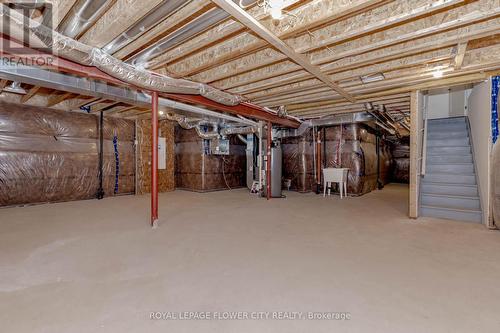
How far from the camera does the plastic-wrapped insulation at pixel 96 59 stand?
1.84 metres

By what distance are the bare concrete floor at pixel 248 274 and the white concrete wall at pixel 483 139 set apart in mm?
556

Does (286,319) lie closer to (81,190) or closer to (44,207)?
(44,207)

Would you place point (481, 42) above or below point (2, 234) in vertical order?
above

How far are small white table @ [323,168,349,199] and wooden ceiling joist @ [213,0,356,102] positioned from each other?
2.99 m

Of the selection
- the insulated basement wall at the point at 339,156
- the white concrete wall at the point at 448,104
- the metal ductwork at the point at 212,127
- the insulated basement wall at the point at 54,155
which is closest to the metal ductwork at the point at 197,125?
the metal ductwork at the point at 212,127

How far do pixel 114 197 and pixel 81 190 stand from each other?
0.71m

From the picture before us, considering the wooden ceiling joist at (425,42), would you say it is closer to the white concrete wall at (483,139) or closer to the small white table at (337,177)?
the white concrete wall at (483,139)

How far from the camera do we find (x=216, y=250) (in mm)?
2537

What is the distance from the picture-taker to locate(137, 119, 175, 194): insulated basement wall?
262 inches

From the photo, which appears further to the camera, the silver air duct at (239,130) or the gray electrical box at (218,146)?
the gray electrical box at (218,146)

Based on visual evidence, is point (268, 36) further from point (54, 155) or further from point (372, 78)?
point (54, 155)

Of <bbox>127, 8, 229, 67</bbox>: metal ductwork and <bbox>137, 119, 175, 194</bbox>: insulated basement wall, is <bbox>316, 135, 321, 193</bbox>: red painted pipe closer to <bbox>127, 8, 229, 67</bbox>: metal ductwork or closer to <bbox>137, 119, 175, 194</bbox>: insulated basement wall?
<bbox>137, 119, 175, 194</bbox>: insulated basement wall

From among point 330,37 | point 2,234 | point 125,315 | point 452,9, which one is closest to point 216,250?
point 125,315

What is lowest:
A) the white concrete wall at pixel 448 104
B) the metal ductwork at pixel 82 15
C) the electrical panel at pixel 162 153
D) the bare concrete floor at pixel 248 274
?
the bare concrete floor at pixel 248 274
